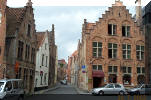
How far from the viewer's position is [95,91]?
87.7 feet

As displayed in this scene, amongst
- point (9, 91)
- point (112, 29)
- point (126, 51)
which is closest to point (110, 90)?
point (126, 51)

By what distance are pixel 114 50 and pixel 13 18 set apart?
712 inches

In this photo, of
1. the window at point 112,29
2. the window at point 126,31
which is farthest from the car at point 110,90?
the window at point 126,31

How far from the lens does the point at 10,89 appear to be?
46.5 feet

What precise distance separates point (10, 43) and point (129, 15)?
22.8 metres

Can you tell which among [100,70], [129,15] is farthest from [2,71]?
[129,15]

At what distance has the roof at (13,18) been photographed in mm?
24723

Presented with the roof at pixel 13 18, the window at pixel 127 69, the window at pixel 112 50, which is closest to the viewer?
the roof at pixel 13 18

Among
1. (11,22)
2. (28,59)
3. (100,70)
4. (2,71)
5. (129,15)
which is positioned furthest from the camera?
(129,15)

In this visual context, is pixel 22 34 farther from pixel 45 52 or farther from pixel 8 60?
pixel 45 52

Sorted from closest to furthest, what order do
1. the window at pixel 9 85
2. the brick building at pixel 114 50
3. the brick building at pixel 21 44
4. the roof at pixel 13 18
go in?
the window at pixel 9 85 < the brick building at pixel 21 44 < the roof at pixel 13 18 < the brick building at pixel 114 50

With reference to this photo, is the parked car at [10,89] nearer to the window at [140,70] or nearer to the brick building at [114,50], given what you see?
the brick building at [114,50]

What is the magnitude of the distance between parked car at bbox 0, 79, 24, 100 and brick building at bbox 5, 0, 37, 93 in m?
5.31

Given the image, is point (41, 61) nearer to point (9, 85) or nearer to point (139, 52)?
point (139, 52)
